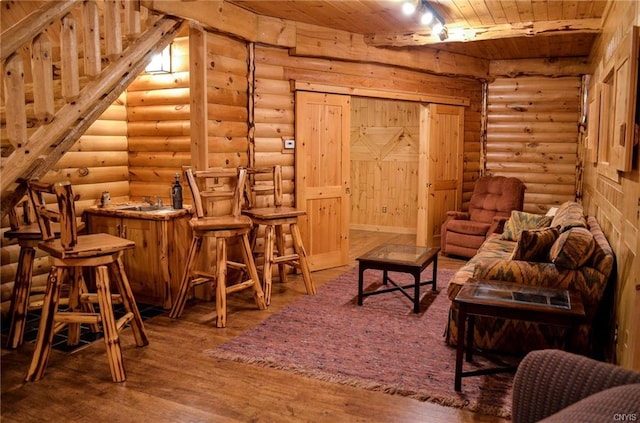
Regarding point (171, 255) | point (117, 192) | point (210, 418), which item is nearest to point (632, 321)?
point (210, 418)

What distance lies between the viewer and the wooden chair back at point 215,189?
4141mm

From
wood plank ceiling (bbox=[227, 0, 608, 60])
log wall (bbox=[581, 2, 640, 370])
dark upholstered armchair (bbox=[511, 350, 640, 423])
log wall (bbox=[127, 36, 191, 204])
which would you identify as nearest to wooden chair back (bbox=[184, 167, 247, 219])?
log wall (bbox=[127, 36, 191, 204])

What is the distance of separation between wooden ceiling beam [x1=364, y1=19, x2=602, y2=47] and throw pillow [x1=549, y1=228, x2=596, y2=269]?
299 centimetres

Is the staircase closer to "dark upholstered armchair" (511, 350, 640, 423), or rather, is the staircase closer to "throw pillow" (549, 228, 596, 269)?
"dark upholstered armchair" (511, 350, 640, 423)

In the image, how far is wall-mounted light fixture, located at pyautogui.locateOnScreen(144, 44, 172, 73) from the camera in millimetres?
4762

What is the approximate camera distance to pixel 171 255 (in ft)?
14.7

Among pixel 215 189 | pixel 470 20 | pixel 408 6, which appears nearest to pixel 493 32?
pixel 470 20

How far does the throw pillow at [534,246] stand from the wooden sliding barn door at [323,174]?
2638mm

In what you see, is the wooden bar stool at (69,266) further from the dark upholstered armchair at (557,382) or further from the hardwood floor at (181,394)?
the dark upholstered armchair at (557,382)

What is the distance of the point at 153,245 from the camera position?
4426 millimetres

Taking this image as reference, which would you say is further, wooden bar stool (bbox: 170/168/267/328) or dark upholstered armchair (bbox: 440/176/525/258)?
dark upholstered armchair (bbox: 440/176/525/258)

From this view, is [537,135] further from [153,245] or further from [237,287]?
[153,245]

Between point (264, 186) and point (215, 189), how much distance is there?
0.71 meters

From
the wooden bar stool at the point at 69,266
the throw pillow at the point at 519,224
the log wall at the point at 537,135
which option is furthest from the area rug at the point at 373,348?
the log wall at the point at 537,135
